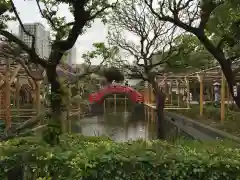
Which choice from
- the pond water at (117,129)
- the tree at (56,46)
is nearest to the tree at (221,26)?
the tree at (56,46)

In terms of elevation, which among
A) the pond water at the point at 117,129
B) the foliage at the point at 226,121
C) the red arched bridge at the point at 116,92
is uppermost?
the red arched bridge at the point at 116,92

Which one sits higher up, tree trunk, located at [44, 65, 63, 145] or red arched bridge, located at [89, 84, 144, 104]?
red arched bridge, located at [89, 84, 144, 104]

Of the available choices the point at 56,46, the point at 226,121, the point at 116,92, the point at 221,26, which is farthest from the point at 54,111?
the point at 116,92

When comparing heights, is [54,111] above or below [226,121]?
above

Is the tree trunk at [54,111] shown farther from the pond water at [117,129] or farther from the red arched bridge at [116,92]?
the red arched bridge at [116,92]

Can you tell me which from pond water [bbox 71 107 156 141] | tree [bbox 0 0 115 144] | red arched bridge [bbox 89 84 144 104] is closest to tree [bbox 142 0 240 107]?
tree [bbox 0 0 115 144]

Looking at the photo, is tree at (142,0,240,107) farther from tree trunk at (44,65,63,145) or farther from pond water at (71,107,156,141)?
pond water at (71,107,156,141)

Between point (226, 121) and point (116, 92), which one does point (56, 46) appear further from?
point (116, 92)

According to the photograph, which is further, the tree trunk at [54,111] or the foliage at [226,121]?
the foliage at [226,121]

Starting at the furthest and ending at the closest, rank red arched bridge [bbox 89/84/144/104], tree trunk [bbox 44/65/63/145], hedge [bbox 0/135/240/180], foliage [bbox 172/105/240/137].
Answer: red arched bridge [bbox 89/84/144/104], foliage [bbox 172/105/240/137], tree trunk [bbox 44/65/63/145], hedge [bbox 0/135/240/180]

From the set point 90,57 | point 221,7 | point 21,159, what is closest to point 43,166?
point 21,159

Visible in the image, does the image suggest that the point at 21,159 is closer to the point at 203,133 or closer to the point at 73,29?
the point at 73,29

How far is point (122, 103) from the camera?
40.2 metres

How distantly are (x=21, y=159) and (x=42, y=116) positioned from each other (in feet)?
6.41
